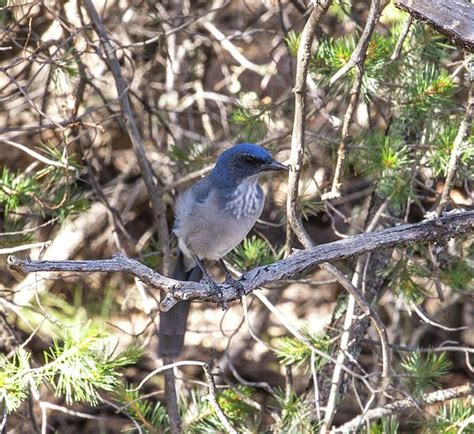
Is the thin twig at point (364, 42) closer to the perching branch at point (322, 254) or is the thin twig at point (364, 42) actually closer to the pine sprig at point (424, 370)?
the perching branch at point (322, 254)

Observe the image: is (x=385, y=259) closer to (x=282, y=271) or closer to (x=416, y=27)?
(x=416, y=27)

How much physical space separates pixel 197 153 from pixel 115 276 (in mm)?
1782

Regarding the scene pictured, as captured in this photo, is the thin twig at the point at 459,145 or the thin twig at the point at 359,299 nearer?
the thin twig at the point at 459,145

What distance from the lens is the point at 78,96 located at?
4781 mm

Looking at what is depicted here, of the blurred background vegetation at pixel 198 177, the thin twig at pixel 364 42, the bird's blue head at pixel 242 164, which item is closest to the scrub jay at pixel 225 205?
the bird's blue head at pixel 242 164

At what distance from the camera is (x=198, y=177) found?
16.0 feet

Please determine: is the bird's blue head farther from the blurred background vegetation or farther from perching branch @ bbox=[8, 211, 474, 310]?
perching branch @ bbox=[8, 211, 474, 310]

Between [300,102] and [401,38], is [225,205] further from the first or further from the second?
[401,38]

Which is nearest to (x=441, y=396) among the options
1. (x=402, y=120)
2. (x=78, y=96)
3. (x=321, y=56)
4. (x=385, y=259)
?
(x=385, y=259)

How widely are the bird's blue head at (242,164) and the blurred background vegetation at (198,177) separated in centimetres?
45

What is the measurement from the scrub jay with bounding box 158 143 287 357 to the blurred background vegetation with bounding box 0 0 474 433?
0.44 meters

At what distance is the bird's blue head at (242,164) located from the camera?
13.1ft

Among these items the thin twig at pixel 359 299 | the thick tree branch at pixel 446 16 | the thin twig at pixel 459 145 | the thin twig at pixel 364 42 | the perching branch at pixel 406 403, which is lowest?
the perching branch at pixel 406 403

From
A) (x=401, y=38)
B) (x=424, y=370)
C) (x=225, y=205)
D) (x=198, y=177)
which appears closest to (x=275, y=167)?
(x=225, y=205)
